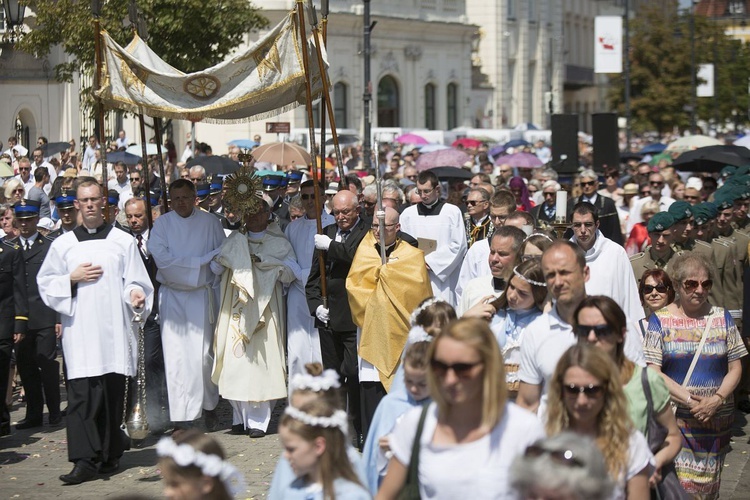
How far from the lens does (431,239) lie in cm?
1130

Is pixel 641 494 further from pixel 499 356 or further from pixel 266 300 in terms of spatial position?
pixel 266 300

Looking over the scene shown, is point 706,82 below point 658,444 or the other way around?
the other way around

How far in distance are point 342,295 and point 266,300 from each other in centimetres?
97

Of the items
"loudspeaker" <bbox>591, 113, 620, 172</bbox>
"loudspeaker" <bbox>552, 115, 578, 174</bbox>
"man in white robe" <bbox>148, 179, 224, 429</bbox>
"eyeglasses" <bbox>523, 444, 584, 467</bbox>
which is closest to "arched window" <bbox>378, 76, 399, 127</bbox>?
"loudspeaker" <bbox>591, 113, 620, 172</bbox>

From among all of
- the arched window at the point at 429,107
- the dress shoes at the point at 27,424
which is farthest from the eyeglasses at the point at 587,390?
the arched window at the point at 429,107

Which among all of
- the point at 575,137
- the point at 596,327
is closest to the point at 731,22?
the point at 575,137

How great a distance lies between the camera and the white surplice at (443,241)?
37.7 ft

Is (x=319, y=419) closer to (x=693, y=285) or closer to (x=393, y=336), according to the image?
(x=693, y=285)

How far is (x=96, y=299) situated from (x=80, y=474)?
3.76ft

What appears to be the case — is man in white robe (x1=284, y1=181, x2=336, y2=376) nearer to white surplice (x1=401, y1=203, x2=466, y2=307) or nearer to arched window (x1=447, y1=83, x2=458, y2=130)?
white surplice (x1=401, y1=203, x2=466, y2=307)

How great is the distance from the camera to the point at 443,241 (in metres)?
11.8

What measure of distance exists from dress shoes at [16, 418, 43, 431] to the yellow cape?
3.27m

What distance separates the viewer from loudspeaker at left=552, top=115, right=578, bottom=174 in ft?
75.0

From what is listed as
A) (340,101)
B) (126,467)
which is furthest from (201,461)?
(340,101)
